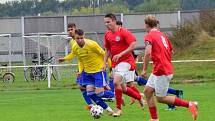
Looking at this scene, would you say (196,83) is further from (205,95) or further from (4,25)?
(4,25)

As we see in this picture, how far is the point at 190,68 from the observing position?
3156 centimetres

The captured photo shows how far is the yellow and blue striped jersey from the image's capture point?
14.9m

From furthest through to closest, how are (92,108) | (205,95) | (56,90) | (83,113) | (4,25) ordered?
(4,25), (56,90), (205,95), (83,113), (92,108)

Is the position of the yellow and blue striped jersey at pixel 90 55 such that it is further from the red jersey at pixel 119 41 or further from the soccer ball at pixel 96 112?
the soccer ball at pixel 96 112

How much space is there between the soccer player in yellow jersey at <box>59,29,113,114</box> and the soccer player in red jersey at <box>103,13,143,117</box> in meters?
0.32

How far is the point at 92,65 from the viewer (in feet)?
49.3

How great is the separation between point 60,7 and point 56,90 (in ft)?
417

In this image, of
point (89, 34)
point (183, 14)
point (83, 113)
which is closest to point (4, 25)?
point (183, 14)

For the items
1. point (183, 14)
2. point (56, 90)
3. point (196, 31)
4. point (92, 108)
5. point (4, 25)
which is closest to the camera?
point (92, 108)

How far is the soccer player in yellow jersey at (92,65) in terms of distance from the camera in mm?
14844

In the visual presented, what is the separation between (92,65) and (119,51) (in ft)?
2.70

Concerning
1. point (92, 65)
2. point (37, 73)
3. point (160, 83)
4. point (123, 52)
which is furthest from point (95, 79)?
point (37, 73)

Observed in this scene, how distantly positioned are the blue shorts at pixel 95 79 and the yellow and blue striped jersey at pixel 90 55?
9 centimetres

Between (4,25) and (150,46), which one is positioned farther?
(4,25)
